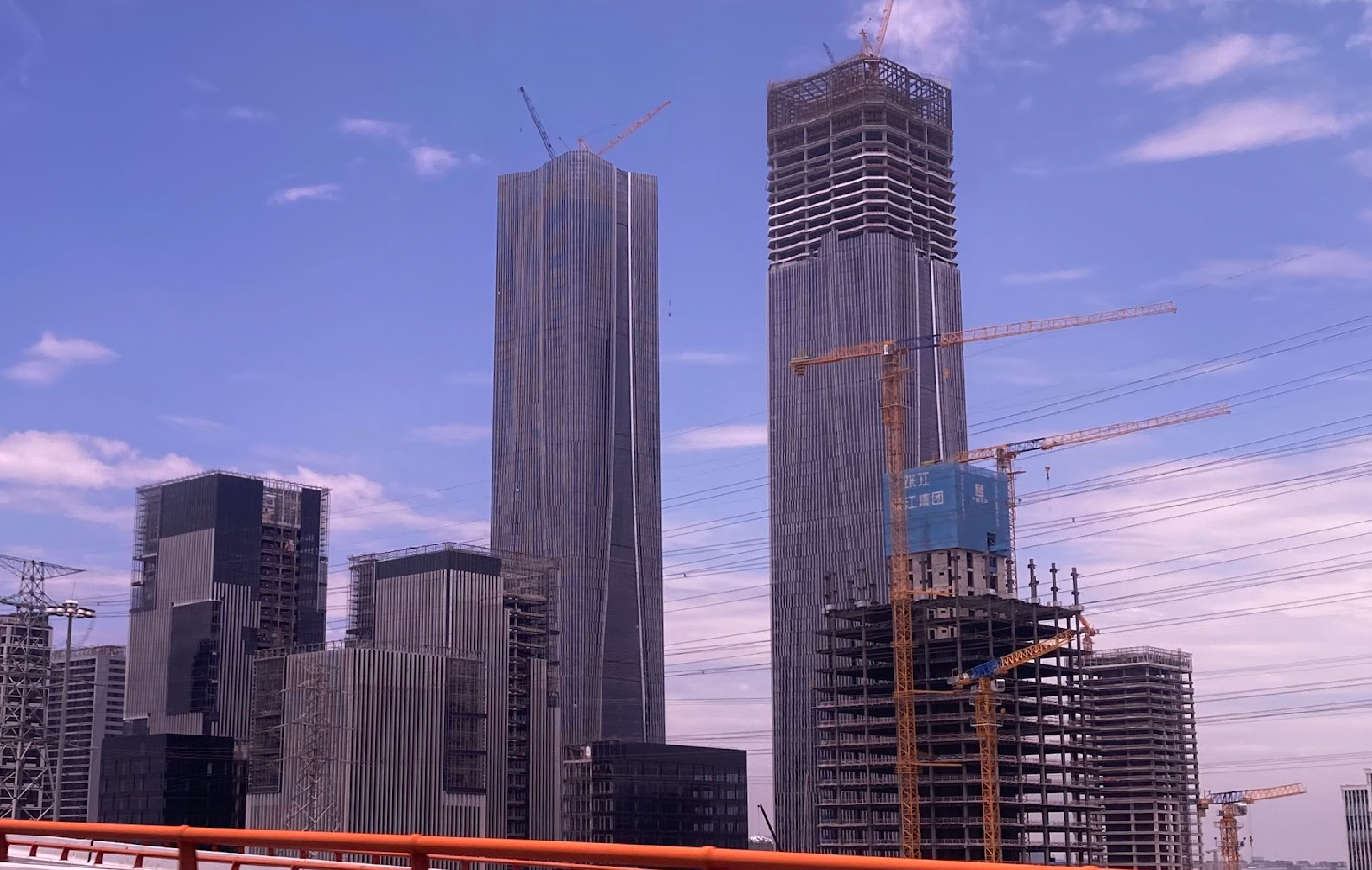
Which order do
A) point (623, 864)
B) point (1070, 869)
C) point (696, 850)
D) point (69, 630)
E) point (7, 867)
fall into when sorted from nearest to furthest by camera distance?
point (1070, 869) < point (696, 850) < point (623, 864) < point (7, 867) < point (69, 630)

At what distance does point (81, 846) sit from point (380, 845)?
1904cm

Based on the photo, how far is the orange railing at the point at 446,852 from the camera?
69.9 feet

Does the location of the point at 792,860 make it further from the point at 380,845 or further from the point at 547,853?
the point at 380,845

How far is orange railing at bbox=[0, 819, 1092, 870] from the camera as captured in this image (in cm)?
2131

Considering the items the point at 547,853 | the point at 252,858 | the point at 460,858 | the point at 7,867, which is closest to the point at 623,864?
the point at 547,853

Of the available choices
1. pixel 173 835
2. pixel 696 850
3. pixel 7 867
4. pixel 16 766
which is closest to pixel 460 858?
pixel 696 850

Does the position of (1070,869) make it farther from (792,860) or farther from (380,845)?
(380,845)

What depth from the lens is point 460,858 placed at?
84.7ft

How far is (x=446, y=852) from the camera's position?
86.5 ft

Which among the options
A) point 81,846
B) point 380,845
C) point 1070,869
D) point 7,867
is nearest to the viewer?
point 1070,869

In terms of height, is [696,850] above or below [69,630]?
below

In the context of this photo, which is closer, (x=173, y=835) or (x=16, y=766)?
(x=173, y=835)

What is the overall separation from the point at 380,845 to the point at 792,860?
28.0 ft

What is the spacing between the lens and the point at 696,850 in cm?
2222
